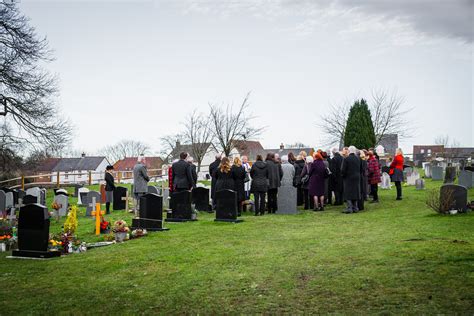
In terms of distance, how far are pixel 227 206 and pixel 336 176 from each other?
5243mm

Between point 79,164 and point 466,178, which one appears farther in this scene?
point 79,164

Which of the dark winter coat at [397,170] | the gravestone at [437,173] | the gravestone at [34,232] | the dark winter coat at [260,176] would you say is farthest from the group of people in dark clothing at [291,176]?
the gravestone at [437,173]

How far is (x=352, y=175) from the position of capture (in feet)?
53.4

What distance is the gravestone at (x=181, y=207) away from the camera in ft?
52.5

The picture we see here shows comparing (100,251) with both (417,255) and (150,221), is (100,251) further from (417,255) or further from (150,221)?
(417,255)

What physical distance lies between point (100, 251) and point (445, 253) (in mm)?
7253

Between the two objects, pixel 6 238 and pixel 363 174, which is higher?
pixel 363 174

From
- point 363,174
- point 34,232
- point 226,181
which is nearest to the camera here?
point 34,232

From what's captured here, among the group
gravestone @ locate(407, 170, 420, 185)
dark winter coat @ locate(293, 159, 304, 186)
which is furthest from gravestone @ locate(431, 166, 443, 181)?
dark winter coat @ locate(293, 159, 304, 186)

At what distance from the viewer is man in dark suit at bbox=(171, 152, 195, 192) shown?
17125 millimetres

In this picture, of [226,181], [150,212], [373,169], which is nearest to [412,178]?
[373,169]

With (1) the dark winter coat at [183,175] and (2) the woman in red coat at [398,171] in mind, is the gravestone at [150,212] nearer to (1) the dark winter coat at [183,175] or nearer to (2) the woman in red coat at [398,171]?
(1) the dark winter coat at [183,175]

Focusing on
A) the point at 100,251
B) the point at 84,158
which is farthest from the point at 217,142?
the point at 84,158

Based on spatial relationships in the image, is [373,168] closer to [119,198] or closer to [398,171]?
[398,171]
